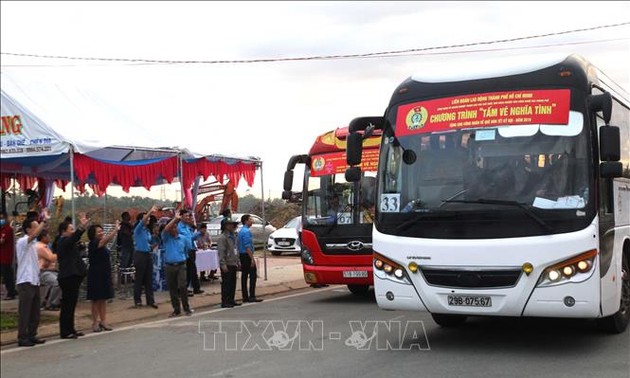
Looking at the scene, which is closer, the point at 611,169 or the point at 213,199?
the point at 611,169

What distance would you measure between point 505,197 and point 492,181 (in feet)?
0.75

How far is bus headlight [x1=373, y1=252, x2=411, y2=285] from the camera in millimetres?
7457

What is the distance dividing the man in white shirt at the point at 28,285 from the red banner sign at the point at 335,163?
5374 millimetres

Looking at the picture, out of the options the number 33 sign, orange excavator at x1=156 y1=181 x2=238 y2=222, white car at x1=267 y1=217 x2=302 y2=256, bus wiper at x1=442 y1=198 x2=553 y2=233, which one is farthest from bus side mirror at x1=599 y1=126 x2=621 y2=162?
white car at x1=267 y1=217 x2=302 y2=256

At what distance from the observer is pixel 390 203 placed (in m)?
7.72

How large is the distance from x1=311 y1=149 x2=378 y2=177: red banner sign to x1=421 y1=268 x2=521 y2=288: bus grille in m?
5.31

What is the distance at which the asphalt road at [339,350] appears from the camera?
6.80 metres

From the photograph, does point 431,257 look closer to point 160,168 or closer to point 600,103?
point 600,103

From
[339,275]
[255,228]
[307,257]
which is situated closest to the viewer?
[339,275]

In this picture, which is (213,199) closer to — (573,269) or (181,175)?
(181,175)

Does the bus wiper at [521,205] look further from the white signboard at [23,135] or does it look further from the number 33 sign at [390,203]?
the white signboard at [23,135]

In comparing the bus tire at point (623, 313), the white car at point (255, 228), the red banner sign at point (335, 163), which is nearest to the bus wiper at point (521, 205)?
the bus tire at point (623, 313)

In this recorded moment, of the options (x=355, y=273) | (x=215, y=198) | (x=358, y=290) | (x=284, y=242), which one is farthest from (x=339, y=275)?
(x=284, y=242)

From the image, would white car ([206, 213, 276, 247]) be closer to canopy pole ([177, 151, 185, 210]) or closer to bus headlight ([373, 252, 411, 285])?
canopy pole ([177, 151, 185, 210])
